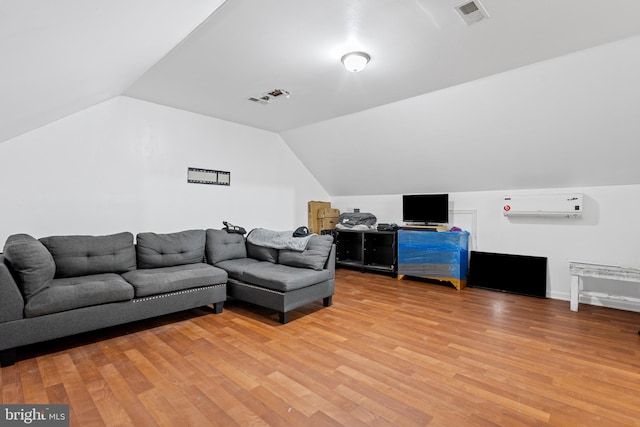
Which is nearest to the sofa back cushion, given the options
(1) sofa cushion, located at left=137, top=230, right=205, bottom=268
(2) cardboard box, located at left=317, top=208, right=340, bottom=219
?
(1) sofa cushion, located at left=137, top=230, right=205, bottom=268

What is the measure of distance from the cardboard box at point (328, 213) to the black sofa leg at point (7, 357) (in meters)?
4.69

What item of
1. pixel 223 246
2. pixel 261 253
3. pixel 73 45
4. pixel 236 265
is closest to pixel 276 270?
pixel 236 265

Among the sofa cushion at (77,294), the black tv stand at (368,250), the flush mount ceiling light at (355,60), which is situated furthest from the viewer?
the black tv stand at (368,250)

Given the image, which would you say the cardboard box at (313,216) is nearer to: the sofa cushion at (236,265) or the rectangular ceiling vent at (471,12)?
the sofa cushion at (236,265)

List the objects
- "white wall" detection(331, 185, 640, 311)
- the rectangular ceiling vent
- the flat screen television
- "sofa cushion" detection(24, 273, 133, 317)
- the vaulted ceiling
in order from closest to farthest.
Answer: the vaulted ceiling < the rectangular ceiling vent < "sofa cushion" detection(24, 273, 133, 317) < "white wall" detection(331, 185, 640, 311) < the flat screen television

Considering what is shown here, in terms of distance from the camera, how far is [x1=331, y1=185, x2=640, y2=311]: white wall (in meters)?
3.69

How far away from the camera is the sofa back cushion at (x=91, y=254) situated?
295 cm

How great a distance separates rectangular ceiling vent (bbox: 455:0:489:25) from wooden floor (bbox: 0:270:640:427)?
8.43 feet

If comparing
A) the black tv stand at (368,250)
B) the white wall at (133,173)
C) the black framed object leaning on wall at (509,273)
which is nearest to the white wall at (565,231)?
the black framed object leaning on wall at (509,273)

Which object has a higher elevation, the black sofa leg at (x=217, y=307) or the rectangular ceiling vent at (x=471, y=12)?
the rectangular ceiling vent at (x=471, y=12)

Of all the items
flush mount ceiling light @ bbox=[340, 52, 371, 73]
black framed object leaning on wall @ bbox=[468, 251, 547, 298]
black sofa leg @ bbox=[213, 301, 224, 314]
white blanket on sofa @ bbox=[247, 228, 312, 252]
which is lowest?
black sofa leg @ bbox=[213, 301, 224, 314]

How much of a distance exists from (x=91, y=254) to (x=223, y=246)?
143cm

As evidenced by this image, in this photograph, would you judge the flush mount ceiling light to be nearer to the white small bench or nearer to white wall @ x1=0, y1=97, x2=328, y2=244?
white wall @ x1=0, y1=97, x2=328, y2=244

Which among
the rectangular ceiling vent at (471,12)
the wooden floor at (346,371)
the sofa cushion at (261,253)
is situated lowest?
the wooden floor at (346,371)
